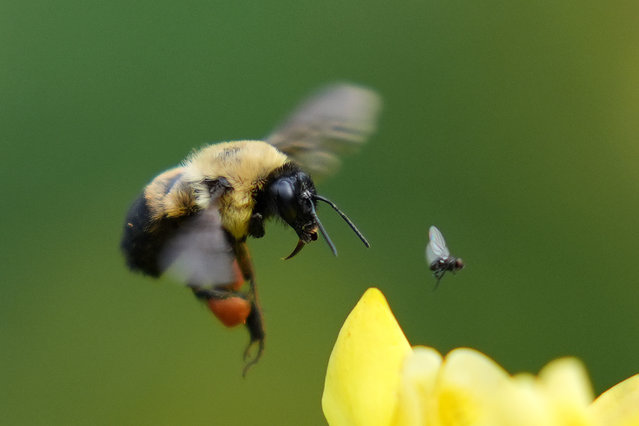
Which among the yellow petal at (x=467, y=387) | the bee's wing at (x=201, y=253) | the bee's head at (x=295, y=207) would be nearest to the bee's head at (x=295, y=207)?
the bee's head at (x=295, y=207)

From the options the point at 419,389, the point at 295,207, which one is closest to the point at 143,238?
the point at 295,207

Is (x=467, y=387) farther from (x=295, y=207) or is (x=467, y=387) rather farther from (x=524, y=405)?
(x=295, y=207)

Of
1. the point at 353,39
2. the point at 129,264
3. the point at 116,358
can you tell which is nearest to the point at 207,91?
the point at 353,39

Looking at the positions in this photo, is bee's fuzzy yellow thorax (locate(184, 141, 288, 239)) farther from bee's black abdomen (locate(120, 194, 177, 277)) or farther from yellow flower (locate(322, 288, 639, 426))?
yellow flower (locate(322, 288, 639, 426))

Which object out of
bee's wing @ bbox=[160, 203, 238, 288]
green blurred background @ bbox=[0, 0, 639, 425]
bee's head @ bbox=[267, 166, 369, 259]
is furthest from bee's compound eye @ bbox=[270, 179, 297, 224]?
green blurred background @ bbox=[0, 0, 639, 425]

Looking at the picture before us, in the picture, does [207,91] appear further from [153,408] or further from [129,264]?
[129,264]

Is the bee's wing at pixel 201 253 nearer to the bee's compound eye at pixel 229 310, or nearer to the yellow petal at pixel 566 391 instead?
the bee's compound eye at pixel 229 310
